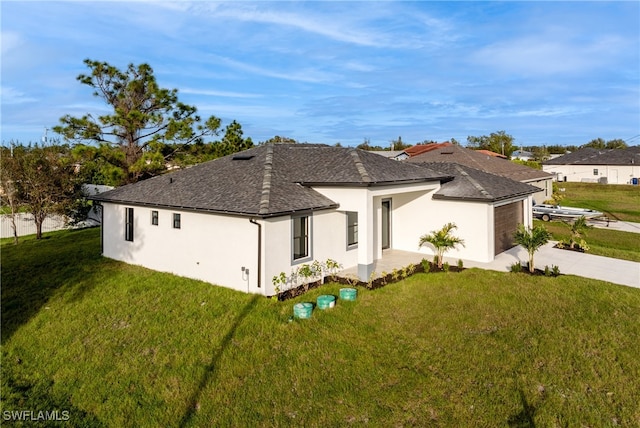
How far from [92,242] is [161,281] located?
980 centimetres

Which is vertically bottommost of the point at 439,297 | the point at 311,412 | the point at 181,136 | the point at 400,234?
the point at 311,412

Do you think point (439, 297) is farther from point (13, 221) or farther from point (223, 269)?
point (13, 221)

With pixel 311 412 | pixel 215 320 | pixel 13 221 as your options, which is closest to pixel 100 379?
pixel 215 320

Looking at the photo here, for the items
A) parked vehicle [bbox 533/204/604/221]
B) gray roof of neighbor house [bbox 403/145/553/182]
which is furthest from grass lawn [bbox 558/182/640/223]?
gray roof of neighbor house [bbox 403/145/553/182]

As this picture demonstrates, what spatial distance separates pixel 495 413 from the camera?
6.28 metres

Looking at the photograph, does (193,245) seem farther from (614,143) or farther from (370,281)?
(614,143)

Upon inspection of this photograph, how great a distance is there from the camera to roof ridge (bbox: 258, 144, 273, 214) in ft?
37.3

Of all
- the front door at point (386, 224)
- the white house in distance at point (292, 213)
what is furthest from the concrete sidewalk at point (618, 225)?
the front door at point (386, 224)

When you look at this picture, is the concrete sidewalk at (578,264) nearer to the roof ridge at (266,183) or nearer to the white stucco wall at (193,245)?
the roof ridge at (266,183)

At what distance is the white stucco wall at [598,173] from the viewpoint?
5103 centimetres

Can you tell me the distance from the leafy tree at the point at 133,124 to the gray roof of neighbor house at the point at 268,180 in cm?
910

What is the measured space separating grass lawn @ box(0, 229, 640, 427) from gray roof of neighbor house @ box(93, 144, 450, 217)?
2889 millimetres
